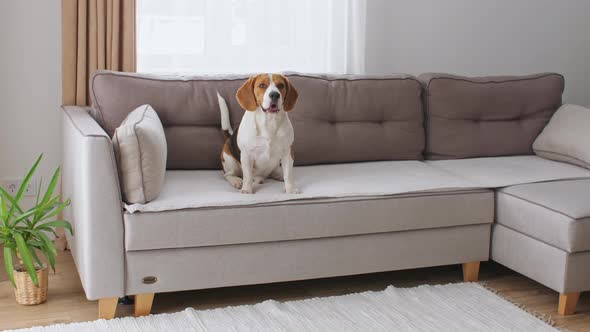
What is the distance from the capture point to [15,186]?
349cm

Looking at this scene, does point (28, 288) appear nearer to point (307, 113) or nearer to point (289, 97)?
point (289, 97)

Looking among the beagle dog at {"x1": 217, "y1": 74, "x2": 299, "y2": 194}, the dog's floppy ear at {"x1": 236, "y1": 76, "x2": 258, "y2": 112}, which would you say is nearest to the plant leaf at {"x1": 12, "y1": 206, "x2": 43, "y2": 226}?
the beagle dog at {"x1": 217, "y1": 74, "x2": 299, "y2": 194}

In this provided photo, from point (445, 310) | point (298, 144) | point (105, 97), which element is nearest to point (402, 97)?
point (298, 144)

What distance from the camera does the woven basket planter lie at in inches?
109

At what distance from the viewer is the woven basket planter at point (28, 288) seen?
2758mm

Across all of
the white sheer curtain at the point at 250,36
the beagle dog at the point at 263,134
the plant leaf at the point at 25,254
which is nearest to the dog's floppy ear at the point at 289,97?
the beagle dog at the point at 263,134

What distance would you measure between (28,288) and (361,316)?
1.24m

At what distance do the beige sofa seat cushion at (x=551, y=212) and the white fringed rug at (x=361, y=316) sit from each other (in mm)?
307

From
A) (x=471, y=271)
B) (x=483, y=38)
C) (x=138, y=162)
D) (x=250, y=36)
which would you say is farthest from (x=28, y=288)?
(x=483, y=38)

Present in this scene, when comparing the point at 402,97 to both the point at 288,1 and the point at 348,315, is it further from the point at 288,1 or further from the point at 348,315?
the point at 348,315

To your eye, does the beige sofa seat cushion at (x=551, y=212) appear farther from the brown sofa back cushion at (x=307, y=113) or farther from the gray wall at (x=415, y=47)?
the gray wall at (x=415, y=47)

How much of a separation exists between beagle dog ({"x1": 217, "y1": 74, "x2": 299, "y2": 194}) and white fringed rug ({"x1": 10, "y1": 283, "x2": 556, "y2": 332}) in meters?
0.45

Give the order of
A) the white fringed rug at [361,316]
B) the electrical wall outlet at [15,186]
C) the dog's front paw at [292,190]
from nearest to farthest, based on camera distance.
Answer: the white fringed rug at [361,316] < the dog's front paw at [292,190] < the electrical wall outlet at [15,186]

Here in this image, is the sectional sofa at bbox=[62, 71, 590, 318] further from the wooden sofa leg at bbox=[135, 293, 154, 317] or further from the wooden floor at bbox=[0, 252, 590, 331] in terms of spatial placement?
the wooden floor at bbox=[0, 252, 590, 331]
